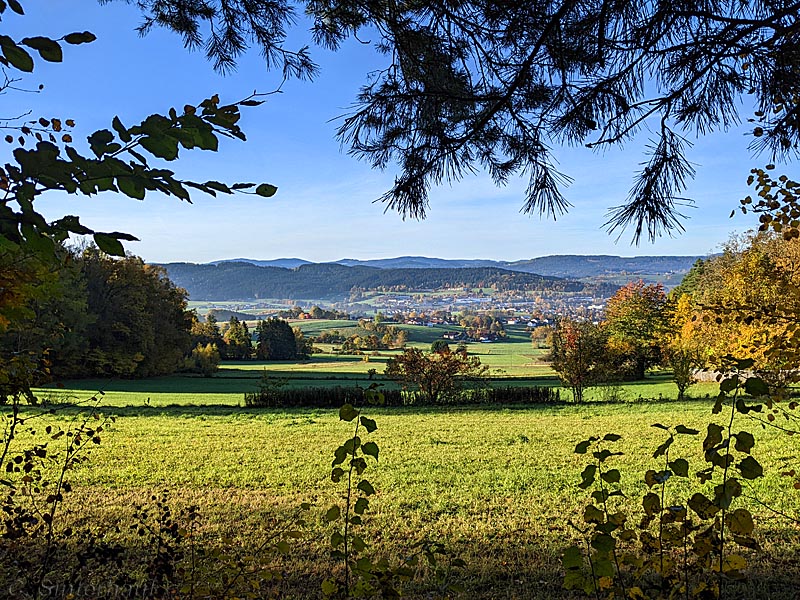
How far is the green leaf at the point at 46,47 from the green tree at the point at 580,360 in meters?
19.1

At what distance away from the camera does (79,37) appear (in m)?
0.87

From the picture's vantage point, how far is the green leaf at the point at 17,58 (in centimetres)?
82

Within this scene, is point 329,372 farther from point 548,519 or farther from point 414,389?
point 548,519

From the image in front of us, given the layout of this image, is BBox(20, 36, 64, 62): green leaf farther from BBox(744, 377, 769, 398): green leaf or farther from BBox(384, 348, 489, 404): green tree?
BBox(384, 348, 489, 404): green tree

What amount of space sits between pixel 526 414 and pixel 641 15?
13650 millimetres

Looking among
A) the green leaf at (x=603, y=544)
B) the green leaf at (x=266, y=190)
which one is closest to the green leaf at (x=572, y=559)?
the green leaf at (x=603, y=544)

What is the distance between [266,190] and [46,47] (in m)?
0.37

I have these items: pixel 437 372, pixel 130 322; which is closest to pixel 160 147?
pixel 437 372

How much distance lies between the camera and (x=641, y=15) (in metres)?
2.66

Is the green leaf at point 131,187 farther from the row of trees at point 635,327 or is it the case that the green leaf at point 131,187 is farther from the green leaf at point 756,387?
the row of trees at point 635,327

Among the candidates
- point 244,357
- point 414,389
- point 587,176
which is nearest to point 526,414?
point 414,389

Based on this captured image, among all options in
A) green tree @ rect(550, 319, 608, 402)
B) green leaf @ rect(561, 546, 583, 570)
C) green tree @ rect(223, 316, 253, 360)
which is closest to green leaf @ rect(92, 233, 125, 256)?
green leaf @ rect(561, 546, 583, 570)

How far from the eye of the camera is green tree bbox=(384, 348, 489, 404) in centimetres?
1838

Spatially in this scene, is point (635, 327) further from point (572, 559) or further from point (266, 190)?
point (266, 190)
